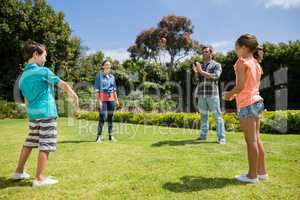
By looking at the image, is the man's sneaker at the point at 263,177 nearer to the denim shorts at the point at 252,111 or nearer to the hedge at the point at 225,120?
the denim shorts at the point at 252,111

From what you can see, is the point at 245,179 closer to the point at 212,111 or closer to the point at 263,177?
the point at 263,177

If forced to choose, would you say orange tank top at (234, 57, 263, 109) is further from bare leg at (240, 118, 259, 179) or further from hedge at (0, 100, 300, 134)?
hedge at (0, 100, 300, 134)

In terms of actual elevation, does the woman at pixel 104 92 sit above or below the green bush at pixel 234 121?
above

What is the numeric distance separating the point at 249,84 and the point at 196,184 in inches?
50.5

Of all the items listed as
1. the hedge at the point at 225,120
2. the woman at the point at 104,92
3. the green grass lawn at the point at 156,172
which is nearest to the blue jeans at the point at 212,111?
the green grass lawn at the point at 156,172

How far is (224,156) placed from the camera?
16.9 feet

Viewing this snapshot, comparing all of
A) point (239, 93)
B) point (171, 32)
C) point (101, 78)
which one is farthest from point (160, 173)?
point (171, 32)

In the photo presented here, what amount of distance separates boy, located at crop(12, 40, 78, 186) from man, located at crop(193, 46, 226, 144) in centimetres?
339

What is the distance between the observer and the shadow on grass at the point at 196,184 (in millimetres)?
3521

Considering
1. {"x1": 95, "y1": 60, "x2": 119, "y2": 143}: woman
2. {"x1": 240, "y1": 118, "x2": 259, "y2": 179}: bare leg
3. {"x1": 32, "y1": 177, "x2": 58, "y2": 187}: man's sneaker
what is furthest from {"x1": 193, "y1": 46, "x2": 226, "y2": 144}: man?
{"x1": 32, "y1": 177, "x2": 58, "y2": 187}: man's sneaker

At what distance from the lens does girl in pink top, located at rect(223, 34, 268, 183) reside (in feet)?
12.1

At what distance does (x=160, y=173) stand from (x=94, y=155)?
5.46 feet

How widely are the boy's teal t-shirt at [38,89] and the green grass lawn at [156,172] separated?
0.83 m

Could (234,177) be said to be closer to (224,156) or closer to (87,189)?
(224,156)
